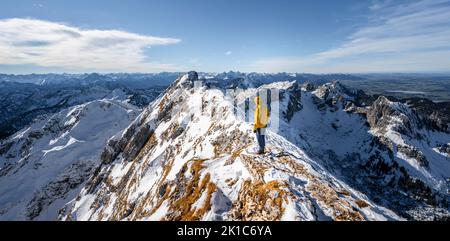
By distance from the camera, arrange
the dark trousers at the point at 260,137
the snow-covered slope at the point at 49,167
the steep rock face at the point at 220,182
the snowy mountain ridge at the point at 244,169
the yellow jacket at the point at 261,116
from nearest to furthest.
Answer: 1. the steep rock face at the point at 220,182
2. the snowy mountain ridge at the point at 244,169
3. the yellow jacket at the point at 261,116
4. the dark trousers at the point at 260,137
5. the snow-covered slope at the point at 49,167

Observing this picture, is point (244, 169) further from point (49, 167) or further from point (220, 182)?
point (49, 167)

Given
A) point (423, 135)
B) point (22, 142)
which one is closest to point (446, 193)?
point (423, 135)

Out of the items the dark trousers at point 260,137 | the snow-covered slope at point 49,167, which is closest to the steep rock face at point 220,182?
the dark trousers at point 260,137

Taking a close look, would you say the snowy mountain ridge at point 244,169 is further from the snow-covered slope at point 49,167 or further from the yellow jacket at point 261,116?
the yellow jacket at point 261,116

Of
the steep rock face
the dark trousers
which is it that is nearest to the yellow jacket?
the dark trousers

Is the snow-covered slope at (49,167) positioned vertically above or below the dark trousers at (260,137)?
below
